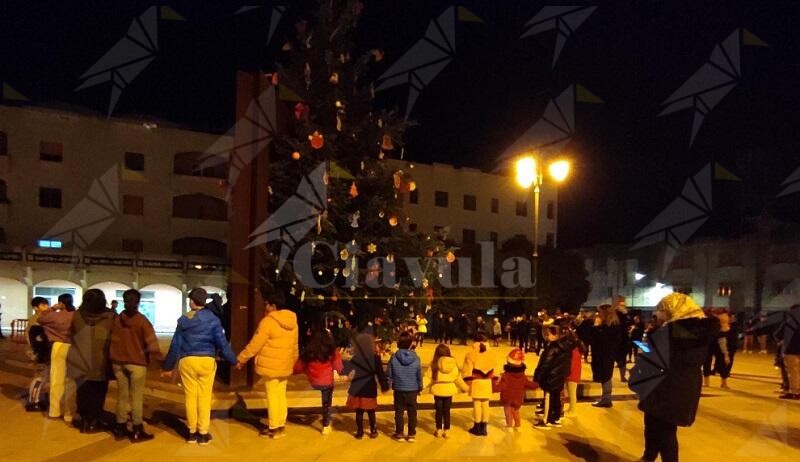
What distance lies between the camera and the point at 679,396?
18.7ft

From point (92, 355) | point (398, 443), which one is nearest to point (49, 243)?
point (92, 355)

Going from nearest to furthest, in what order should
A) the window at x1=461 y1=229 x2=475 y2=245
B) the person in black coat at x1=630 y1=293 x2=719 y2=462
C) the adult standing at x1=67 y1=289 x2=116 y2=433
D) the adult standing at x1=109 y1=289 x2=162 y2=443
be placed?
the person in black coat at x1=630 y1=293 x2=719 y2=462 < the adult standing at x1=109 y1=289 x2=162 y2=443 < the adult standing at x1=67 y1=289 x2=116 y2=433 < the window at x1=461 y1=229 x2=475 y2=245

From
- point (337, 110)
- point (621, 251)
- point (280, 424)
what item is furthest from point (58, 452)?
point (621, 251)

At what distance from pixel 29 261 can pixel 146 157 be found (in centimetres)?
890

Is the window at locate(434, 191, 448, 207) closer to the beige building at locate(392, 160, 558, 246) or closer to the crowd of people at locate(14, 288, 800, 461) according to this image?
the beige building at locate(392, 160, 558, 246)

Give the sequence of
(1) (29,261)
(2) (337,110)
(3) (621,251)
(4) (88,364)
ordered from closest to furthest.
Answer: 1. (4) (88,364)
2. (2) (337,110)
3. (1) (29,261)
4. (3) (621,251)

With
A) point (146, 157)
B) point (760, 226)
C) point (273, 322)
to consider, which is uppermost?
point (146, 157)

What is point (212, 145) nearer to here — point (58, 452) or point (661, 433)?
point (58, 452)

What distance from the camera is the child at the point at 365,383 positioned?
7918mm

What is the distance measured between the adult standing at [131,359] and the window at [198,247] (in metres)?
31.8
